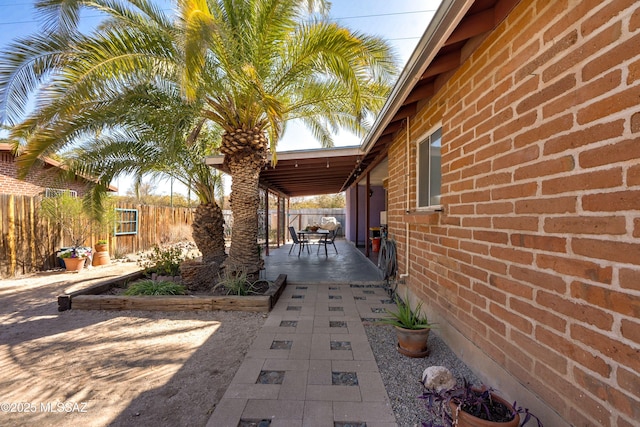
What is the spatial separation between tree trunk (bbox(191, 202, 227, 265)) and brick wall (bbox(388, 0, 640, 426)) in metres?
5.11

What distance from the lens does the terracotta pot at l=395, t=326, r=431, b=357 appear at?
2827 mm

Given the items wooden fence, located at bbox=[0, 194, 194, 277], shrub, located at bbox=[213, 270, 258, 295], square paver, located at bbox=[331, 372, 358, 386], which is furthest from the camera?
wooden fence, located at bbox=[0, 194, 194, 277]

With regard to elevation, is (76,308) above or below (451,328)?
below

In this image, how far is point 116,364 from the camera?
9.22ft

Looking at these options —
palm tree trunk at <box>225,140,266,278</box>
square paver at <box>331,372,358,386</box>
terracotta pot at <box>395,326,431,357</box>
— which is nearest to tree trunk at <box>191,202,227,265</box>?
palm tree trunk at <box>225,140,266,278</box>

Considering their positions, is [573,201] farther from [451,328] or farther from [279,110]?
[279,110]

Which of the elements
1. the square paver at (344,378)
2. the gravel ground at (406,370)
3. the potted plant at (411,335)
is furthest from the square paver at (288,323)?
the potted plant at (411,335)

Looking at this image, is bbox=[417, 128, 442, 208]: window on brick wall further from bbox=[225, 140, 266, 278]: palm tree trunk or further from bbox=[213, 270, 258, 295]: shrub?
bbox=[213, 270, 258, 295]: shrub

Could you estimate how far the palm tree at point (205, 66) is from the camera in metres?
3.63

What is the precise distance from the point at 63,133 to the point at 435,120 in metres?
5.23

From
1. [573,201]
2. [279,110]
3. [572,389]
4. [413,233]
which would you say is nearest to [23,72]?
[279,110]

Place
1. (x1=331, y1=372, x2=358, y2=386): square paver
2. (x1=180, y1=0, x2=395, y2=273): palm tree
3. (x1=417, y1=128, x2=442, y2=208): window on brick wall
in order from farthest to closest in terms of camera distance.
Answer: (x1=180, y1=0, x2=395, y2=273): palm tree
(x1=417, y1=128, x2=442, y2=208): window on brick wall
(x1=331, y1=372, x2=358, y2=386): square paver

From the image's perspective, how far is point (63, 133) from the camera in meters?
4.27

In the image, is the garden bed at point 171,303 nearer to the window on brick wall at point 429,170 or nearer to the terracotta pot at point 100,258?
the window on brick wall at point 429,170
